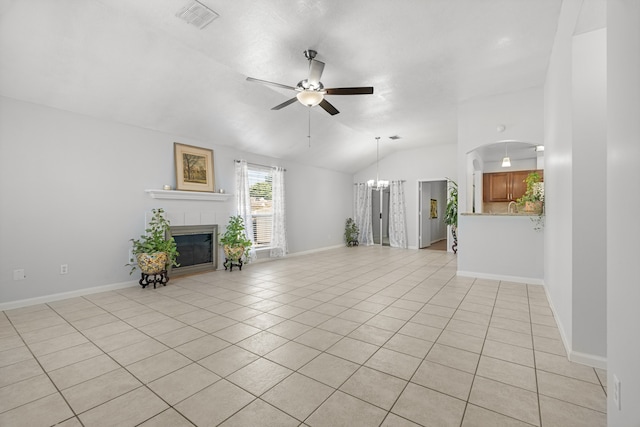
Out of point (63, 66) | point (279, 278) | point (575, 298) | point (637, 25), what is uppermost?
point (63, 66)

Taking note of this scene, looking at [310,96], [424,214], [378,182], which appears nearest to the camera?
[310,96]

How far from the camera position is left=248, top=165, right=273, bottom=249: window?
6.81m

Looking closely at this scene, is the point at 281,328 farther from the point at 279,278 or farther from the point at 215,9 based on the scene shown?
the point at 215,9

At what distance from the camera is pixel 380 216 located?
9891 mm

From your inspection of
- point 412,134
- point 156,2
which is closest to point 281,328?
point 156,2

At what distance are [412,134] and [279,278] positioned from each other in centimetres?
488

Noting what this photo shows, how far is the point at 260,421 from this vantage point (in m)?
1.62

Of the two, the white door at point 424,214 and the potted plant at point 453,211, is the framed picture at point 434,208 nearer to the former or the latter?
the white door at point 424,214

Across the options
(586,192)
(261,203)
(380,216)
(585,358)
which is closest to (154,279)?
(261,203)

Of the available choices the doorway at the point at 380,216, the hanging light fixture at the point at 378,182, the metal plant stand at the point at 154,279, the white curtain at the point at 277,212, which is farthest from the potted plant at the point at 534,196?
the metal plant stand at the point at 154,279

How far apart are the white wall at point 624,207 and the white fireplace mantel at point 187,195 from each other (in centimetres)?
539

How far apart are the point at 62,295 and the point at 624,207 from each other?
573 cm

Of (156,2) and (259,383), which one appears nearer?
(259,383)

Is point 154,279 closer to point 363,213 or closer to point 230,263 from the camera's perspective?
point 230,263
